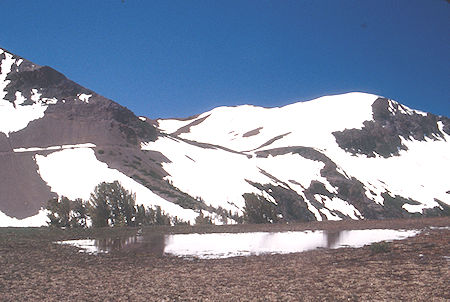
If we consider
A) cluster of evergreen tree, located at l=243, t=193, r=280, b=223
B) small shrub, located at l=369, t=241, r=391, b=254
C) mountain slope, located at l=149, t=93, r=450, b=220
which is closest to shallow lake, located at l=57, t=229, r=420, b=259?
small shrub, located at l=369, t=241, r=391, b=254

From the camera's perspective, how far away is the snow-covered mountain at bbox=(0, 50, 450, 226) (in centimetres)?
6469

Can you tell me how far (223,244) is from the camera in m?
26.1

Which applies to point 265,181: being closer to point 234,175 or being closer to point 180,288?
point 234,175

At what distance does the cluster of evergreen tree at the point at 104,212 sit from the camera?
43.8 metres

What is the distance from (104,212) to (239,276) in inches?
1311

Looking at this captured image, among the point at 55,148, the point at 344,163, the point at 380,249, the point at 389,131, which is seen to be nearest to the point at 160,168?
the point at 55,148

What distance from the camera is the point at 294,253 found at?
2005 centimetres

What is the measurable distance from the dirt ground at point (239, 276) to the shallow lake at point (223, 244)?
1970mm

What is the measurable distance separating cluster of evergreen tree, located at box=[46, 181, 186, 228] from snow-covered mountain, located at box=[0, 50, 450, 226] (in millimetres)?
9240

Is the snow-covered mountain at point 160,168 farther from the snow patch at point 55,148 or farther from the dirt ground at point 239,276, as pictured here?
the dirt ground at point 239,276

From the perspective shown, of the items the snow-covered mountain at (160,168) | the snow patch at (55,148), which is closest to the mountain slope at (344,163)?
the snow-covered mountain at (160,168)

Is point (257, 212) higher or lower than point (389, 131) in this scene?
lower

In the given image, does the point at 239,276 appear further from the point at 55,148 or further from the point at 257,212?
the point at 55,148

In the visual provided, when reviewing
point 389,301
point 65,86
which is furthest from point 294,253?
point 65,86
